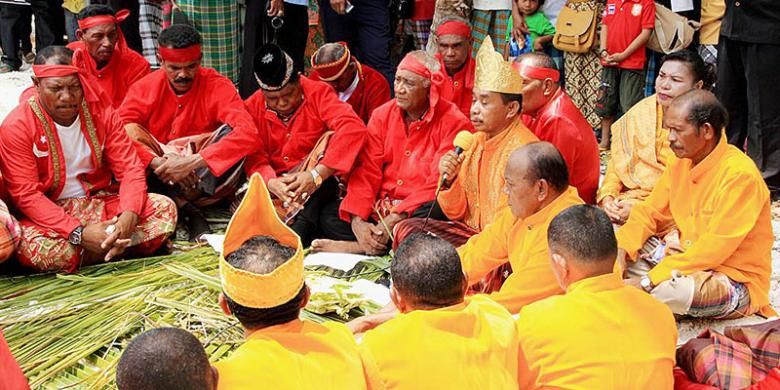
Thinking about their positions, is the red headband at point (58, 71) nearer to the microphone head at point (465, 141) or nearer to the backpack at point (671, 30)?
the microphone head at point (465, 141)

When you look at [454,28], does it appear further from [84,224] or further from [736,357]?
[736,357]

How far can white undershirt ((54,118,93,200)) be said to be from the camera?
4.75 metres

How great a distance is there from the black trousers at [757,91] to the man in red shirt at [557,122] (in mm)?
1591

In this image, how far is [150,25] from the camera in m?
6.87

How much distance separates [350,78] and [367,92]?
0.23m

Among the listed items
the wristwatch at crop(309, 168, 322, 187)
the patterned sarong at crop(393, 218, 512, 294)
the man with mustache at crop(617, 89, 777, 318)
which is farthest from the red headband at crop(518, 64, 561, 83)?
the wristwatch at crop(309, 168, 322, 187)

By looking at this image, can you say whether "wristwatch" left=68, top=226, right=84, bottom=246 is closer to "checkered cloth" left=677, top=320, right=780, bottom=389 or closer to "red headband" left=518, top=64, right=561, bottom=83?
"red headband" left=518, top=64, right=561, bottom=83

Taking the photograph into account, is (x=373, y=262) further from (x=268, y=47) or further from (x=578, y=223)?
(x=578, y=223)

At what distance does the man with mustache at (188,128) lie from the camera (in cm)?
528

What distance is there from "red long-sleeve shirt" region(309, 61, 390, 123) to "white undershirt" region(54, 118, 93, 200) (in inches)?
71.1

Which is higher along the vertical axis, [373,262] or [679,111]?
[679,111]

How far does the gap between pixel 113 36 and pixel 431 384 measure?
174 inches

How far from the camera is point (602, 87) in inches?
287

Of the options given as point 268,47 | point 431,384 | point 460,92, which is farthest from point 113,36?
point 431,384
